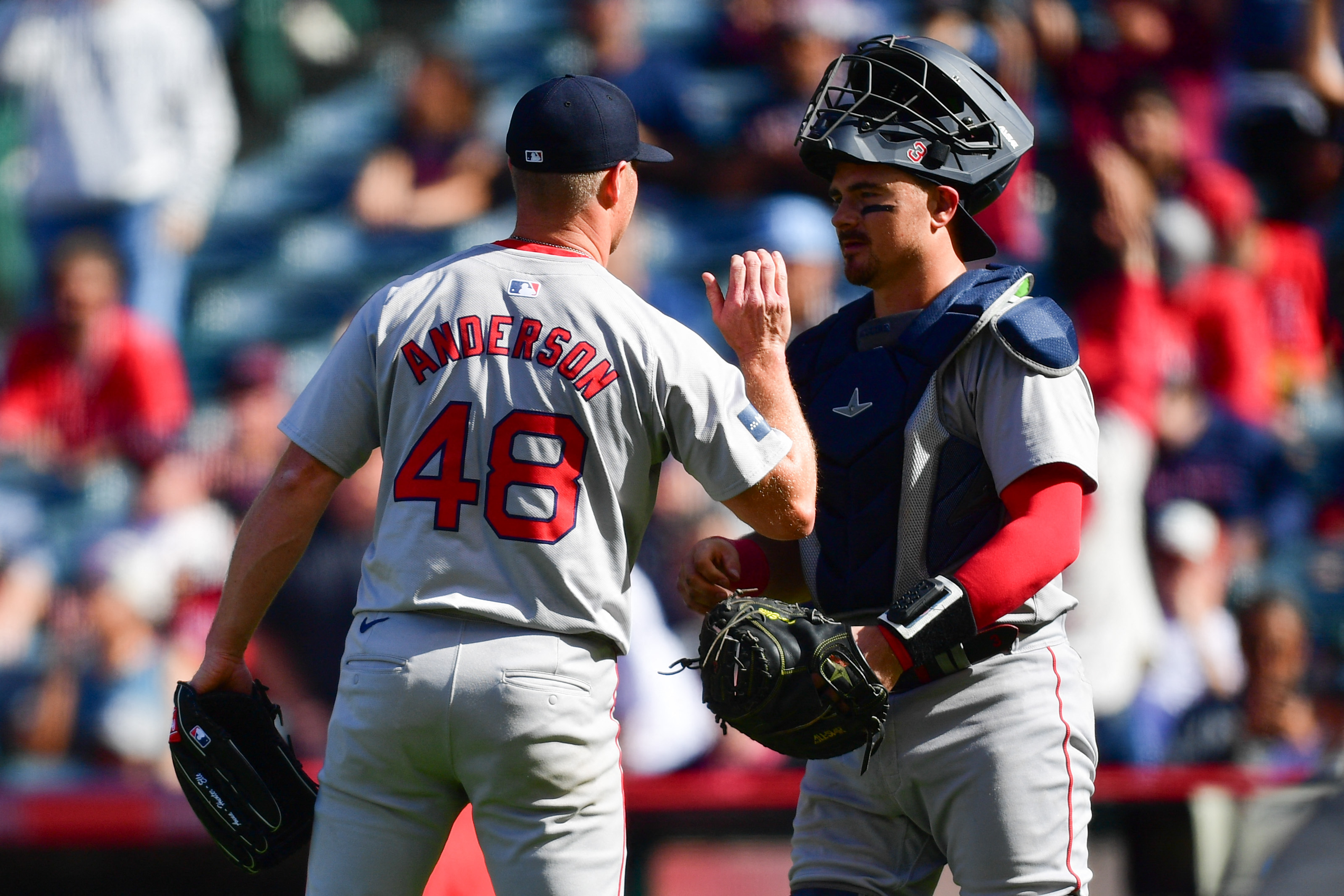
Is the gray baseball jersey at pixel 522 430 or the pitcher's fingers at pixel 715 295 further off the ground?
the pitcher's fingers at pixel 715 295

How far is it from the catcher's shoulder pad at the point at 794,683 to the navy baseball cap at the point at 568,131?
0.85 meters

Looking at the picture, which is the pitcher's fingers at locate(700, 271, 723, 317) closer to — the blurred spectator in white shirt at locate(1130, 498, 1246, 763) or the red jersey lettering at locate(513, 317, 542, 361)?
the red jersey lettering at locate(513, 317, 542, 361)

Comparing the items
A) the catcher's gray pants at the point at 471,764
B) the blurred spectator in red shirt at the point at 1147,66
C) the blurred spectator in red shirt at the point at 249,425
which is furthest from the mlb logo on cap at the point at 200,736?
the blurred spectator in red shirt at the point at 1147,66

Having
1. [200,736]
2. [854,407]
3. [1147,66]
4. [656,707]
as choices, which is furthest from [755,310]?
[1147,66]

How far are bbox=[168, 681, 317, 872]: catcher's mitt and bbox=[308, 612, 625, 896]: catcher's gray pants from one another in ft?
0.68

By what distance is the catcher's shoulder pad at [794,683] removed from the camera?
213 cm

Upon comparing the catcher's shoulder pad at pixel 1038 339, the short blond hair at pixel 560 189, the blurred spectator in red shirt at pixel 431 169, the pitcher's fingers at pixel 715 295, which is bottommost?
the catcher's shoulder pad at pixel 1038 339

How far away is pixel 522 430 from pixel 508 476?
78 mm

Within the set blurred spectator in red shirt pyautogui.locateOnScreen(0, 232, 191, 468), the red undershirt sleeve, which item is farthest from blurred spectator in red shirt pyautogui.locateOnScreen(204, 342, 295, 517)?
the red undershirt sleeve

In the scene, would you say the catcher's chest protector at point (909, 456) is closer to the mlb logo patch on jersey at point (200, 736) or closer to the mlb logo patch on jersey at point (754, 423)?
the mlb logo patch on jersey at point (754, 423)

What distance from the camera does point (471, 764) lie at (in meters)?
2.12

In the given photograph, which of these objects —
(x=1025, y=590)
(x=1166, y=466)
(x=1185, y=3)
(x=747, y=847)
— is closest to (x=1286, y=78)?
(x=1185, y=3)

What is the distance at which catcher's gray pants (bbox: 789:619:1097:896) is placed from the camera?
2186 mm

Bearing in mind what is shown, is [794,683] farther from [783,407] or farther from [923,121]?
[923,121]
